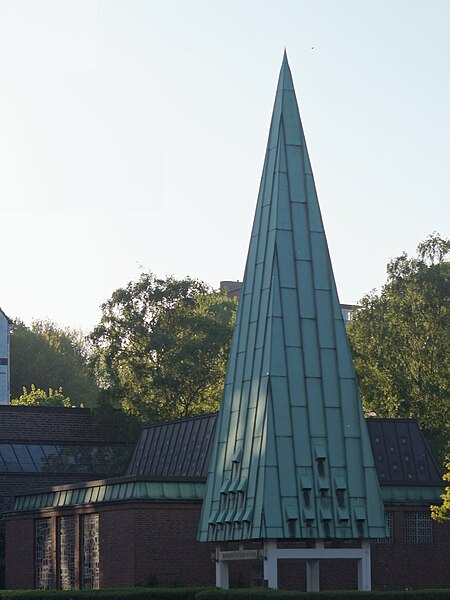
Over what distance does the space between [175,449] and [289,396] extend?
50.5 feet

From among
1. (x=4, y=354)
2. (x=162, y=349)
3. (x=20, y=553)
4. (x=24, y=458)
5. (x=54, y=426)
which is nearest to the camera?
(x=20, y=553)

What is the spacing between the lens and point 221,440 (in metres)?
44.5

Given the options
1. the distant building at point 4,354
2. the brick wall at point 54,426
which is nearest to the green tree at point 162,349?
the brick wall at point 54,426

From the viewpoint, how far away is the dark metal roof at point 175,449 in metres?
54.4

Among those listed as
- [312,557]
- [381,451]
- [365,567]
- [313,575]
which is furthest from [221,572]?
[381,451]

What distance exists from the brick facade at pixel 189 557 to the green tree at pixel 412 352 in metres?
20.6

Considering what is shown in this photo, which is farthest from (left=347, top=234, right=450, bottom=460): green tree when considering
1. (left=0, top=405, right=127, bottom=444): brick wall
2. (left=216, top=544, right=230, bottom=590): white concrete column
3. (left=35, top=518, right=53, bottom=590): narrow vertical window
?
(left=216, top=544, right=230, bottom=590): white concrete column

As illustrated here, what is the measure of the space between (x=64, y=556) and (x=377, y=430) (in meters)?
12.6

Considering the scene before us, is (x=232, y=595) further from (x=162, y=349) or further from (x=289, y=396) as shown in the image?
(x=162, y=349)

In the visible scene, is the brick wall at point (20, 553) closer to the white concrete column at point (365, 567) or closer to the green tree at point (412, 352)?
the white concrete column at point (365, 567)

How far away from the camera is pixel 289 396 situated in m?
42.7

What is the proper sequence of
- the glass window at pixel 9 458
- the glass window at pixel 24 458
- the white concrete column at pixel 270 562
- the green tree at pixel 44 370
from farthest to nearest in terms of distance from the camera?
the green tree at pixel 44 370, the glass window at pixel 24 458, the glass window at pixel 9 458, the white concrete column at pixel 270 562

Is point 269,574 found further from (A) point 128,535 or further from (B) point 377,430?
(B) point 377,430

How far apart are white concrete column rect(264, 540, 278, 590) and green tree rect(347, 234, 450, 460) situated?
30494 mm
